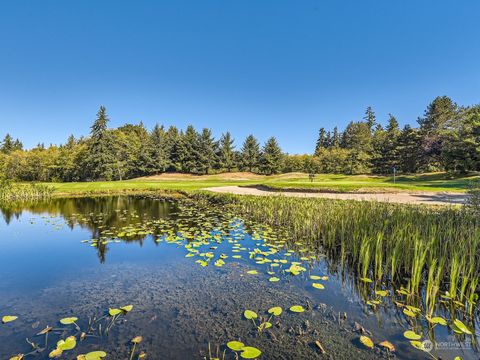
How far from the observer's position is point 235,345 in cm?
295

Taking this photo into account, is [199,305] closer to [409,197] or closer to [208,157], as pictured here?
[409,197]

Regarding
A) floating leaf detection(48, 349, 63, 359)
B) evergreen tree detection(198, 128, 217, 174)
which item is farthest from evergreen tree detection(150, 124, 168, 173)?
floating leaf detection(48, 349, 63, 359)

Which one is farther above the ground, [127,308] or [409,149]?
[409,149]

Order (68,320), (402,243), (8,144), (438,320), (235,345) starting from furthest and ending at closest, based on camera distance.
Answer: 1. (8,144)
2. (402,243)
3. (68,320)
4. (438,320)
5. (235,345)

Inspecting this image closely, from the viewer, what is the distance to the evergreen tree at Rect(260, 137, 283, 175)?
5297cm

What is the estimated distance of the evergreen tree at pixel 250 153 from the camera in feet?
180

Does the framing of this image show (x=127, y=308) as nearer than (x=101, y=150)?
Yes

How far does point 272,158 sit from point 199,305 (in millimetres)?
49854

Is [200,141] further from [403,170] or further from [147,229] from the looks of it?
[147,229]

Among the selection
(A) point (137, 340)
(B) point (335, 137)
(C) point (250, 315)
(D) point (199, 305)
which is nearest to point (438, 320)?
(C) point (250, 315)

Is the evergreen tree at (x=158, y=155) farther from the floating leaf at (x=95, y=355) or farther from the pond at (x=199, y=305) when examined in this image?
the floating leaf at (x=95, y=355)

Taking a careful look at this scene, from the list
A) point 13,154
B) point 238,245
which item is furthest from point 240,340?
point 13,154

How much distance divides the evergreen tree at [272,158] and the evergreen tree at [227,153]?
6.69m

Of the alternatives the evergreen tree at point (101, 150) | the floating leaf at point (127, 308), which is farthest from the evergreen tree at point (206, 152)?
the floating leaf at point (127, 308)
